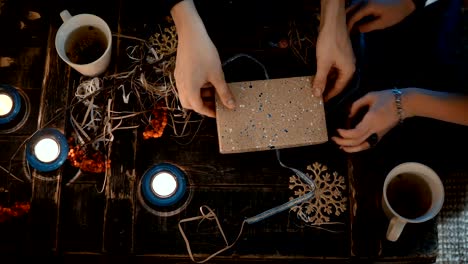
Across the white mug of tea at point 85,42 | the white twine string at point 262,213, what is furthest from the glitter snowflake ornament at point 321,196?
the white mug of tea at point 85,42

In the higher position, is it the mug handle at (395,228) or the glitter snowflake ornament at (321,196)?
the glitter snowflake ornament at (321,196)

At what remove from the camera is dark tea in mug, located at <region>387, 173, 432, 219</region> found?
1.22 metres

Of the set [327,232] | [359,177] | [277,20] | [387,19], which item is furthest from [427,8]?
[327,232]

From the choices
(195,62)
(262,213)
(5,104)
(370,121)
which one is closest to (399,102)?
(370,121)

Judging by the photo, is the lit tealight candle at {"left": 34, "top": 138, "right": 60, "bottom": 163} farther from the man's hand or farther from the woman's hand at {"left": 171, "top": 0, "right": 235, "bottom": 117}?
the man's hand

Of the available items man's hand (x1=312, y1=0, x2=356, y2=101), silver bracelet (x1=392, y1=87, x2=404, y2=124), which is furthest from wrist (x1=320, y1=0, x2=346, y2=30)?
silver bracelet (x1=392, y1=87, x2=404, y2=124)

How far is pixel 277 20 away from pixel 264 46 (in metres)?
0.10

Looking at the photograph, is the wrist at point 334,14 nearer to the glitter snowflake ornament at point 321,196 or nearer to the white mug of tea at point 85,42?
the glitter snowflake ornament at point 321,196

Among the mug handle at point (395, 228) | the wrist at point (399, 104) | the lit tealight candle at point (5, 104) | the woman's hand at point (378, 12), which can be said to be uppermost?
the woman's hand at point (378, 12)

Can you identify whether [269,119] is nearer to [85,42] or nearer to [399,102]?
[399,102]

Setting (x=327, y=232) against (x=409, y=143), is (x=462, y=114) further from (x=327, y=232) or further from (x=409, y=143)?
(x=327, y=232)

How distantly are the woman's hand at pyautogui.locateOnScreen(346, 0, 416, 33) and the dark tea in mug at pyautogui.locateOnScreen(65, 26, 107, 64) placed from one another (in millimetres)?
783

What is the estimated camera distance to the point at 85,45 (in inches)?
50.4

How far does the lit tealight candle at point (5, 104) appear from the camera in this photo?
4.10 feet
